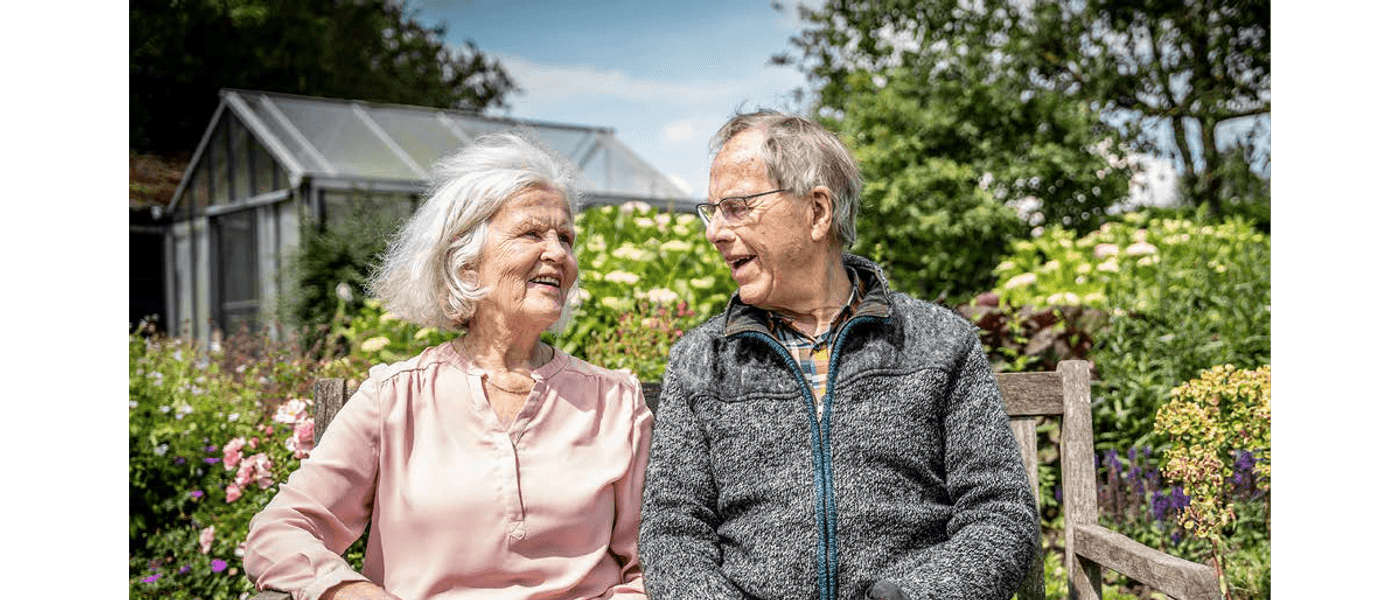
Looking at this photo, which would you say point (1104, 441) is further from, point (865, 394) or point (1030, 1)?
point (1030, 1)

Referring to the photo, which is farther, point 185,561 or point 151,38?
point 151,38

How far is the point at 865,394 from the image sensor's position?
198 centimetres

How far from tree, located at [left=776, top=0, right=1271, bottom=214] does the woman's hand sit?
725cm

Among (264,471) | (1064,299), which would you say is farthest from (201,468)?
(1064,299)

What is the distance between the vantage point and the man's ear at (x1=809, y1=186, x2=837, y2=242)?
6.81 ft

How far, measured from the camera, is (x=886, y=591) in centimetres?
183

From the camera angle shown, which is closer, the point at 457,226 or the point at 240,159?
the point at 457,226

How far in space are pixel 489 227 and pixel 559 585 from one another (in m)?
0.75

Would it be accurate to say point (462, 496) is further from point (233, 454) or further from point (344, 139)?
point (344, 139)

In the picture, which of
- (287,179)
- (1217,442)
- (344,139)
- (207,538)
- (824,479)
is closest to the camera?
(824,479)

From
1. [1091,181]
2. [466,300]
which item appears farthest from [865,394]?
[1091,181]

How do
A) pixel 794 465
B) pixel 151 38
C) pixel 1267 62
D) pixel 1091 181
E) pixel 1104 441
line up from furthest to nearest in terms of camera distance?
pixel 151 38
pixel 1267 62
pixel 1091 181
pixel 1104 441
pixel 794 465

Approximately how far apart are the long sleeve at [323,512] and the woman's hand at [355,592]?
0.01 metres

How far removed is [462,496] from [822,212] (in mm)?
928
